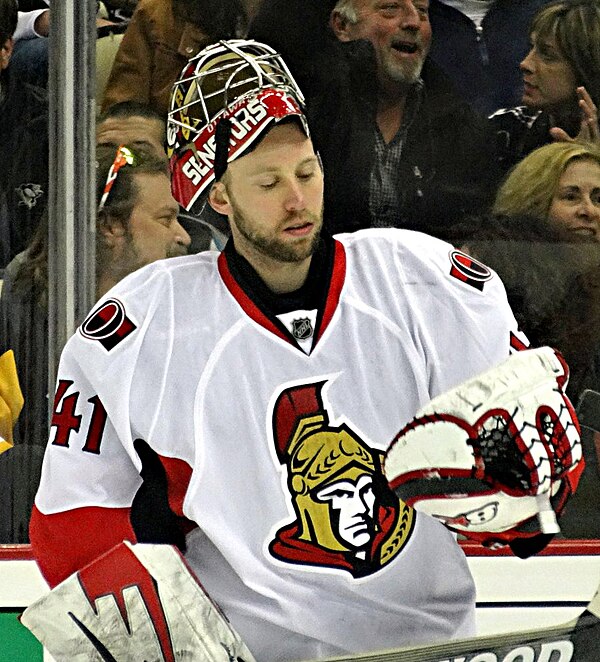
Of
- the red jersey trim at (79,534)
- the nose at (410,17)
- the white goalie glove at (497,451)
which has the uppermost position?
the nose at (410,17)

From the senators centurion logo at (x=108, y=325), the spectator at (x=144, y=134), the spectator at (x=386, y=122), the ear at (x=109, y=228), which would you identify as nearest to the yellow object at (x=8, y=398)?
the senators centurion logo at (x=108, y=325)

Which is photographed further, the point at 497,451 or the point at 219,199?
the point at 219,199

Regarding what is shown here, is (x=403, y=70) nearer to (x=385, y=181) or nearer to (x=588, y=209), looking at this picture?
(x=385, y=181)

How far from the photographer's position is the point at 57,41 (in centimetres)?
182

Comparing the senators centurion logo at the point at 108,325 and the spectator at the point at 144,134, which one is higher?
the spectator at the point at 144,134

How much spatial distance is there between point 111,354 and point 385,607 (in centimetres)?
64

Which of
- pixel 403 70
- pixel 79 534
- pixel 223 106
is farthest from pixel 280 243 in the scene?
pixel 79 534

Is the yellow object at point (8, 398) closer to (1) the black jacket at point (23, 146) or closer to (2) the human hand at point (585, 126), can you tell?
(1) the black jacket at point (23, 146)

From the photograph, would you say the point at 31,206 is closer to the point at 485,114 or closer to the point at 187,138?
the point at 187,138

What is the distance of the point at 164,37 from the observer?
6.04 feet

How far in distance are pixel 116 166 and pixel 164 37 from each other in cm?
23

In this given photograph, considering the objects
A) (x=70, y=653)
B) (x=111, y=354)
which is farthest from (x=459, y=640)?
(x=111, y=354)

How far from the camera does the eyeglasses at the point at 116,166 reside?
1.85 metres

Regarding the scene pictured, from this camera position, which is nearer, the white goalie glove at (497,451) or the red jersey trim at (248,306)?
the white goalie glove at (497,451)
